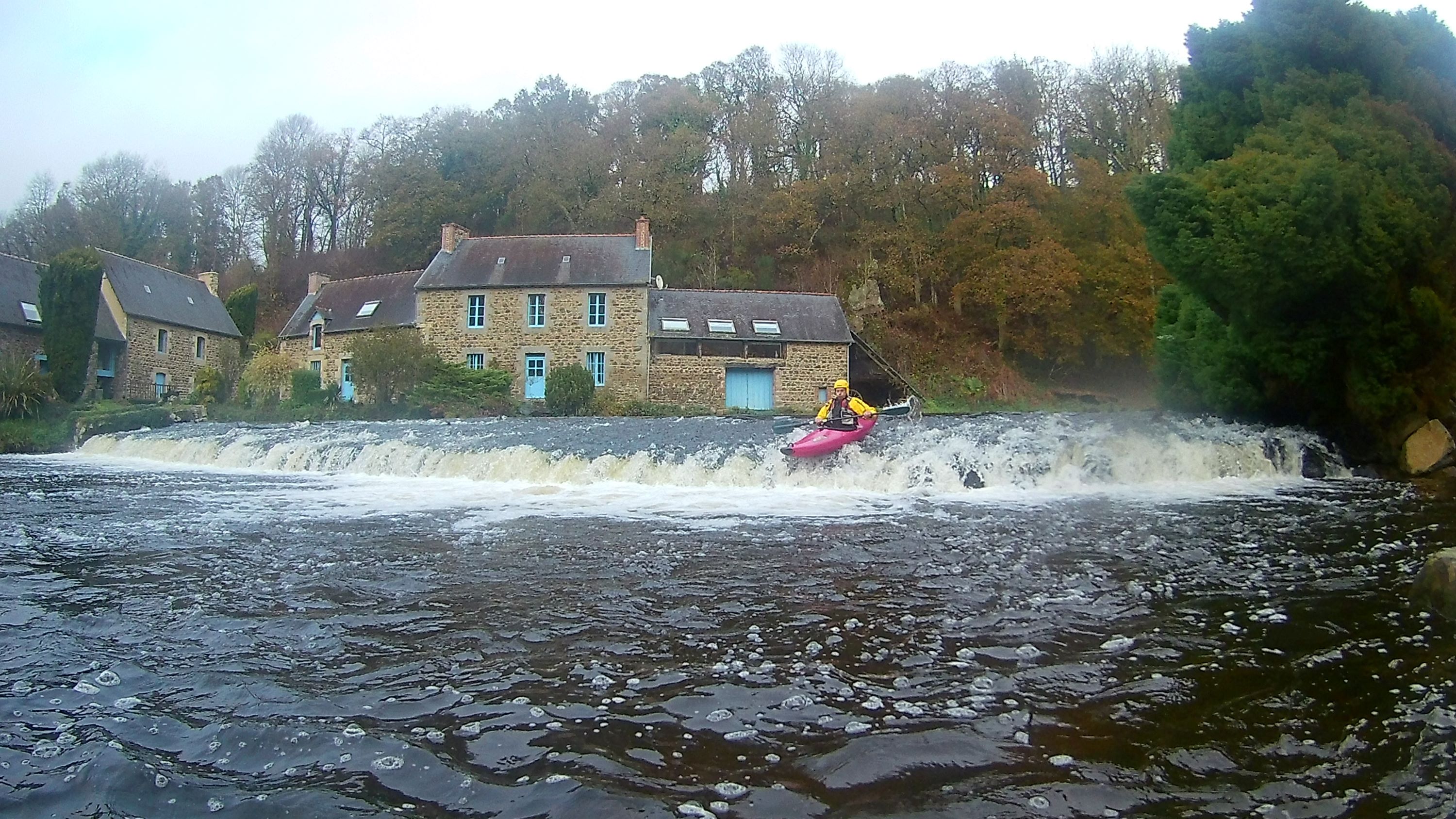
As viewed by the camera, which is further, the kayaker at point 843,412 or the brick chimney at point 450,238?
the brick chimney at point 450,238

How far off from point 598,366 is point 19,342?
19651 mm

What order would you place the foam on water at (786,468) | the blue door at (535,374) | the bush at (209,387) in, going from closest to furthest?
the foam on water at (786,468) → the bush at (209,387) → the blue door at (535,374)

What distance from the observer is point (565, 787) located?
9.87ft

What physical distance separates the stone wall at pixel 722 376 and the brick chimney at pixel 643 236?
3.66 metres

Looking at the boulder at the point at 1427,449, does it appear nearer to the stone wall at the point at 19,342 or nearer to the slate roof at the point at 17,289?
the slate roof at the point at 17,289

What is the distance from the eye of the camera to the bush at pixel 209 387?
1054 inches

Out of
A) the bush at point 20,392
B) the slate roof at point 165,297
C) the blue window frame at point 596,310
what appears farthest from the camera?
the slate roof at point 165,297

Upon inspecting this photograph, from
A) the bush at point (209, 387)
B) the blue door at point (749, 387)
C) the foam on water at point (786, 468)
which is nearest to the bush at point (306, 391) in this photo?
the bush at point (209, 387)

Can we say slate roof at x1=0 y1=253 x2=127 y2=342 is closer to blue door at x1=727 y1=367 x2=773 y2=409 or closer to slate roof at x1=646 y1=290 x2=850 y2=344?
slate roof at x1=646 y1=290 x2=850 y2=344

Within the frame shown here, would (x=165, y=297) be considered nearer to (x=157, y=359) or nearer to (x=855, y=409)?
(x=157, y=359)

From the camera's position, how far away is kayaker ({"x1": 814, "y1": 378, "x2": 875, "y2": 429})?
1255cm

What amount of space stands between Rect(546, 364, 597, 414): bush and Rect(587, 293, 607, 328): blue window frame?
128 inches

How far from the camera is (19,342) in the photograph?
94.9ft

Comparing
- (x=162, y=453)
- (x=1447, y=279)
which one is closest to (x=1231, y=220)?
(x=1447, y=279)
